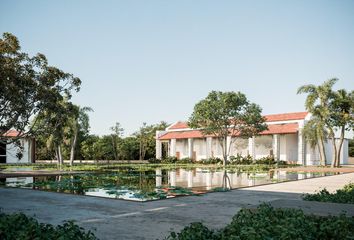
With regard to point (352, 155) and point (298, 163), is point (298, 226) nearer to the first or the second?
point (298, 163)

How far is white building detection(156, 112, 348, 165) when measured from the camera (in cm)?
4116

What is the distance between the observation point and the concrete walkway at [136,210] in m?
7.14

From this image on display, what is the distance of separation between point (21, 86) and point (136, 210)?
8515 millimetres

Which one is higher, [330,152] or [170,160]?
[330,152]

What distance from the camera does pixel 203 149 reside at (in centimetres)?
5178

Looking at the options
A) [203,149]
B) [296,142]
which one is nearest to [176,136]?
[203,149]

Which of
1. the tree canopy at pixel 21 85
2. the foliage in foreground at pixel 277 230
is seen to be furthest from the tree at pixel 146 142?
the foliage in foreground at pixel 277 230

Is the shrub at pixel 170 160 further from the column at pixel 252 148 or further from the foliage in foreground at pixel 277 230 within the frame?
the foliage in foreground at pixel 277 230

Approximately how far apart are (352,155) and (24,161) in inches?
2169

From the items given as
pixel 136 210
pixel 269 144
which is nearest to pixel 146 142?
pixel 269 144

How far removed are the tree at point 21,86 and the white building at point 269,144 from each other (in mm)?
24900

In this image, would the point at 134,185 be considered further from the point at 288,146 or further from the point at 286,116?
the point at 286,116

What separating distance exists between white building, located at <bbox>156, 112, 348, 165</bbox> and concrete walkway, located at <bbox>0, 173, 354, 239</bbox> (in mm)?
27173

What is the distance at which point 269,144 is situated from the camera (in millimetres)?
44906
